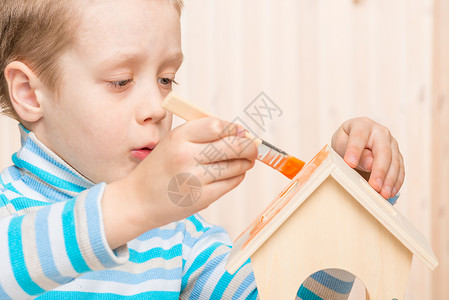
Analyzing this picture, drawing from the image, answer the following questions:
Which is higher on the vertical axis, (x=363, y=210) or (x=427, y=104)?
(x=427, y=104)

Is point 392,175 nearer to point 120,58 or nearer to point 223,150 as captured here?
point 223,150

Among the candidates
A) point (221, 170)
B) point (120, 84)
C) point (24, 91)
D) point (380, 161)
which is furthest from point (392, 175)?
point (24, 91)

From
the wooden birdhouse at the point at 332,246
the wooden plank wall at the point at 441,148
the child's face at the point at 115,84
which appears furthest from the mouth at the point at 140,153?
the wooden plank wall at the point at 441,148

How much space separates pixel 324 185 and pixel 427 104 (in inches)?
45.2

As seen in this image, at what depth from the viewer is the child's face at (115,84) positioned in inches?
27.7

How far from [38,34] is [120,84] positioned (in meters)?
0.16

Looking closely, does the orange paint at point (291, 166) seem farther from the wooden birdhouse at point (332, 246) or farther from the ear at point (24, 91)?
the ear at point (24, 91)

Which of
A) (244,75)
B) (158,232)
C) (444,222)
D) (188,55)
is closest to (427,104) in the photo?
(444,222)

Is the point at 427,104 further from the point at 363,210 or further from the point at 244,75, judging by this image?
the point at 363,210

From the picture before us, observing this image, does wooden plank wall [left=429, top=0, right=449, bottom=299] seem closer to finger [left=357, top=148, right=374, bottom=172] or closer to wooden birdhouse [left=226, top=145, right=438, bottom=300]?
finger [left=357, top=148, right=374, bottom=172]

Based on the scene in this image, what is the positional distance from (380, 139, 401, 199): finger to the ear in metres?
0.48

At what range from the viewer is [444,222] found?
1646 mm

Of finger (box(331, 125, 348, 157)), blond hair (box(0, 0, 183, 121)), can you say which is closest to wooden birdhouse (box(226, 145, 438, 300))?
finger (box(331, 125, 348, 157))

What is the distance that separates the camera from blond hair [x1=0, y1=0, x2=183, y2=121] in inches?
28.9
